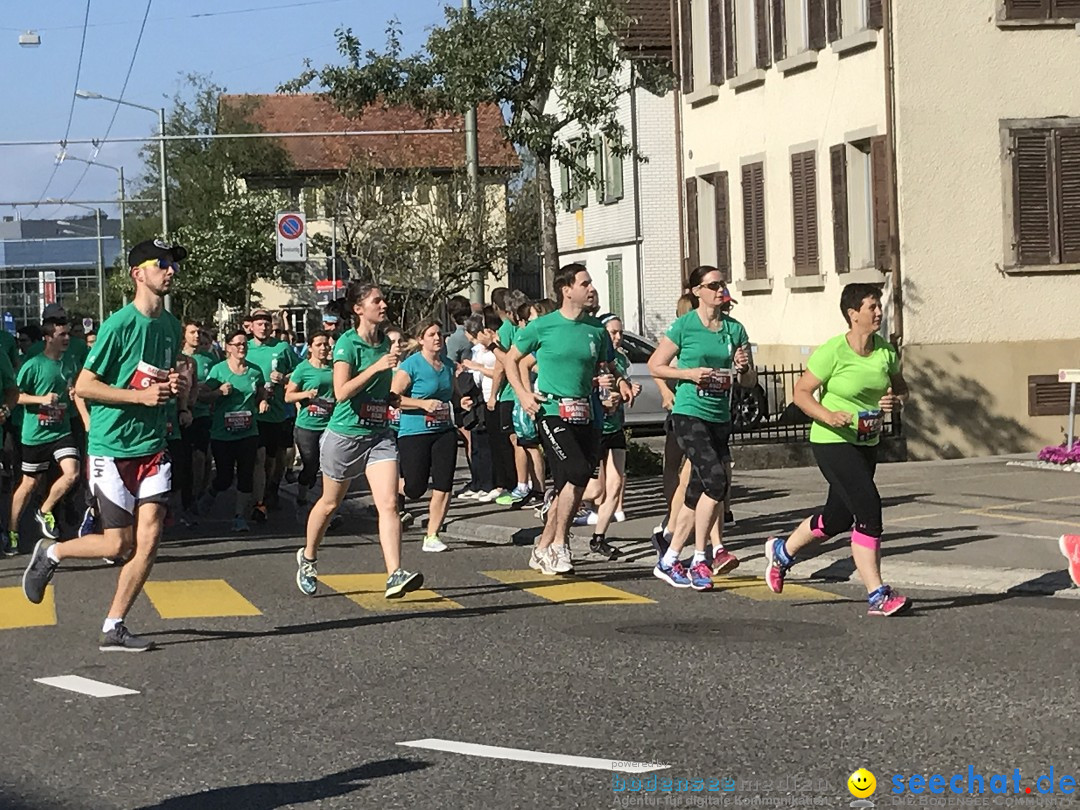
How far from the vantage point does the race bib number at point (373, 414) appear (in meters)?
12.1

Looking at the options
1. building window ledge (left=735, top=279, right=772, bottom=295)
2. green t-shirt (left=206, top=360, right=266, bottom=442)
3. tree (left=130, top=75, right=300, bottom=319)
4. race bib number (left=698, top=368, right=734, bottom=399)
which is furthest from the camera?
tree (left=130, top=75, right=300, bottom=319)

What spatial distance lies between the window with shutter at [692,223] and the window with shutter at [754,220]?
6.31ft

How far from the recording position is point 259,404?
18672 millimetres

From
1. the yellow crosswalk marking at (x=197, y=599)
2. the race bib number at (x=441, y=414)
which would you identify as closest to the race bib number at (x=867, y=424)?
the race bib number at (x=441, y=414)

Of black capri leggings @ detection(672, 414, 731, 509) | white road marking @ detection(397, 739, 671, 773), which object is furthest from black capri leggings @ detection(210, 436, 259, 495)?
white road marking @ detection(397, 739, 671, 773)

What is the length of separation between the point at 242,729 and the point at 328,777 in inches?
41.0

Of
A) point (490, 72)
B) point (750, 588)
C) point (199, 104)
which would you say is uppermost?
point (199, 104)

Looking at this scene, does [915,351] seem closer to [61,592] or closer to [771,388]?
[771,388]

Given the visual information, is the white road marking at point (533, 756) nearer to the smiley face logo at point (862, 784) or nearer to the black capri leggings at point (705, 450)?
the smiley face logo at point (862, 784)

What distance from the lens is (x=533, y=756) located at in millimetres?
7191

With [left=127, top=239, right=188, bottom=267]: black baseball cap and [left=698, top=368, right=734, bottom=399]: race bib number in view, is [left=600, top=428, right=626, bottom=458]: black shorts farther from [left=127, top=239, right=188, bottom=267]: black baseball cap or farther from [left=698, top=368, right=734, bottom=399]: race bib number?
[left=127, top=239, right=188, bottom=267]: black baseball cap

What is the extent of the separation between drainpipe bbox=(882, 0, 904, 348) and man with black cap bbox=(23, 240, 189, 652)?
47.9 feet

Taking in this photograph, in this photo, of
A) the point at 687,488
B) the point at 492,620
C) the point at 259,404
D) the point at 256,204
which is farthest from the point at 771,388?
the point at 256,204

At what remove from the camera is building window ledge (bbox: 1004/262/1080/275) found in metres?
23.9
